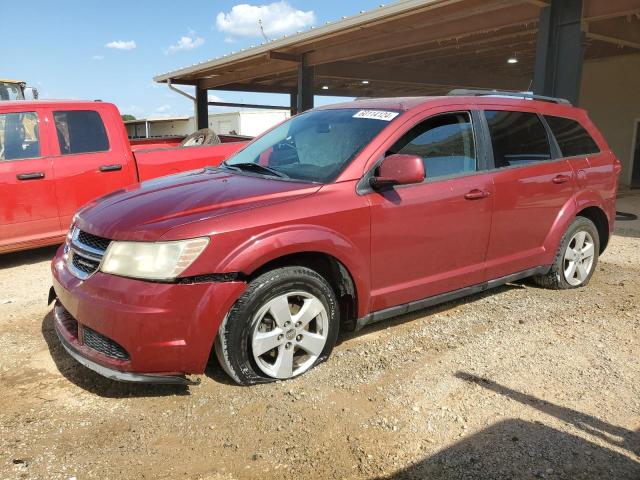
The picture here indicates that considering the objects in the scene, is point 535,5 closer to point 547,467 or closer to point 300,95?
point 300,95

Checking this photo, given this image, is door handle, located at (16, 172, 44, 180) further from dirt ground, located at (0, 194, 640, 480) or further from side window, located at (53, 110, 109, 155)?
dirt ground, located at (0, 194, 640, 480)

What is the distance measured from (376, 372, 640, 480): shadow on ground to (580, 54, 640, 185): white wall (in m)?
14.1

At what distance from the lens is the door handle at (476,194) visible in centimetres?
380

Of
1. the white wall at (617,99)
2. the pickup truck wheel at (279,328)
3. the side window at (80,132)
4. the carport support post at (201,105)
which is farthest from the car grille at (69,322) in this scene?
the carport support post at (201,105)

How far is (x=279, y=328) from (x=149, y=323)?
0.75m

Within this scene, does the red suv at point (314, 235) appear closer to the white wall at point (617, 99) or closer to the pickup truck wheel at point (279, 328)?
the pickup truck wheel at point (279, 328)

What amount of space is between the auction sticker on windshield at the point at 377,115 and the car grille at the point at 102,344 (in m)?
2.24

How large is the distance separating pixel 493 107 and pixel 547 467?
2.73 m

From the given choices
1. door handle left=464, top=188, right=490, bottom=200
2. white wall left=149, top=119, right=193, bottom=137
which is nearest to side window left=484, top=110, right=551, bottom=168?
door handle left=464, top=188, right=490, bottom=200

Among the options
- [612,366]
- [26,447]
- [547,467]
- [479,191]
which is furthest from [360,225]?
[26,447]

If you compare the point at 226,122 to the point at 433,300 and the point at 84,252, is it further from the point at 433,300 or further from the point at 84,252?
the point at 84,252

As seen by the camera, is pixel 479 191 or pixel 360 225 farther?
pixel 479 191

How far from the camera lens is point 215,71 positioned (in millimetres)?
17891

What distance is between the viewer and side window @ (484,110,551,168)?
4082 millimetres
